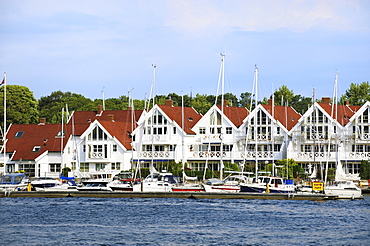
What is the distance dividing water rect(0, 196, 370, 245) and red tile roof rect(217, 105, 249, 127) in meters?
25.5

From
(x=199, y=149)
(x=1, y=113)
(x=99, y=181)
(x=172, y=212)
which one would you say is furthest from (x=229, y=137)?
(x=1, y=113)

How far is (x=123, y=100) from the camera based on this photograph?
146 metres

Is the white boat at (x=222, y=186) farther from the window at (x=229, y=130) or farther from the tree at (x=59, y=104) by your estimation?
the tree at (x=59, y=104)

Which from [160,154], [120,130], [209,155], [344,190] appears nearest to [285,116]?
[209,155]

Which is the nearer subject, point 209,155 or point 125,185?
point 125,185

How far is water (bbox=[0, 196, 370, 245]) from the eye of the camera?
44.3m

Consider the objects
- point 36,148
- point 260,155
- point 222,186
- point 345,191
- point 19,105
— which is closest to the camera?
point 345,191

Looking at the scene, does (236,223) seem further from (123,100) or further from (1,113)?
(123,100)

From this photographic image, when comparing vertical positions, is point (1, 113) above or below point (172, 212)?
above

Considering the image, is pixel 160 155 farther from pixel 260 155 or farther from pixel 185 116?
pixel 260 155

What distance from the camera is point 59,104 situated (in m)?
138

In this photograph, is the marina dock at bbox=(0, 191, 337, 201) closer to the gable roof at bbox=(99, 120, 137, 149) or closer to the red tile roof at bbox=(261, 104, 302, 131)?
the gable roof at bbox=(99, 120, 137, 149)

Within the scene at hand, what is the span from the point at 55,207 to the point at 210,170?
2757cm

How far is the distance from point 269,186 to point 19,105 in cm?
6699
